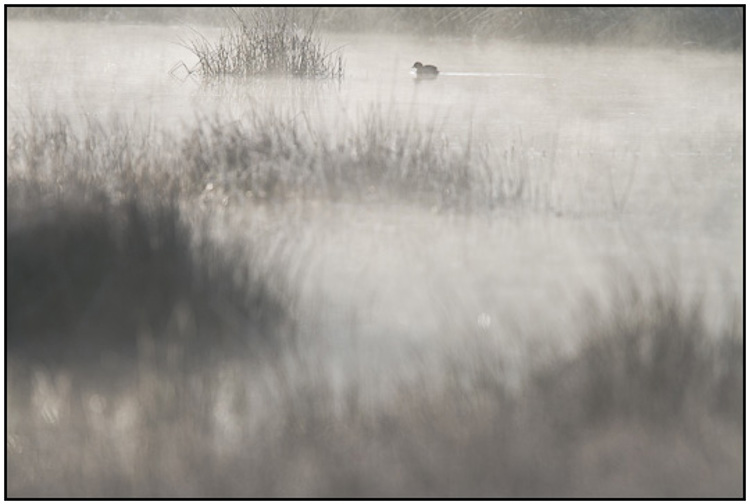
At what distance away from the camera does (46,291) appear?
2.39 metres

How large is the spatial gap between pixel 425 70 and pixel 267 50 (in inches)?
14.4

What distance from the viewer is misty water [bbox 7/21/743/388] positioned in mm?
2369

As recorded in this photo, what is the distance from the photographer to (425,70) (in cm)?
241

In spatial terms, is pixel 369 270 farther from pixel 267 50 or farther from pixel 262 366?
pixel 267 50

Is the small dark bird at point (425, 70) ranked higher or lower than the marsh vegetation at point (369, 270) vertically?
higher

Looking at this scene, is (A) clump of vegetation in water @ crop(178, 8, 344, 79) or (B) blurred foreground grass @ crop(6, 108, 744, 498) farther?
(A) clump of vegetation in water @ crop(178, 8, 344, 79)

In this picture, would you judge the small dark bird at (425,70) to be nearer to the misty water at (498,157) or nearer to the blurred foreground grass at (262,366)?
the misty water at (498,157)

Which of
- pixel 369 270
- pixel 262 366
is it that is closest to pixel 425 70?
pixel 369 270

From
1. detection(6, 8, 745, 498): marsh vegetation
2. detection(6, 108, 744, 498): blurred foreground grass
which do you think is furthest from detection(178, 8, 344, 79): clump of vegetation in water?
detection(6, 108, 744, 498): blurred foreground grass

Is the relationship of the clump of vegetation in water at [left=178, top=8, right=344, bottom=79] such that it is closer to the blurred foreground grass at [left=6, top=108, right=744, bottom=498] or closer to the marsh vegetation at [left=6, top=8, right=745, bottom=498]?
the marsh vegetation at [left=6, top=8, right=745, bottom=498]

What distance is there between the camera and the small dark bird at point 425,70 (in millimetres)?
2402

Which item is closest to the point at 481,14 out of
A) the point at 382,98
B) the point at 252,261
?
the point at 382,98

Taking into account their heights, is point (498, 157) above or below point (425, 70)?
below

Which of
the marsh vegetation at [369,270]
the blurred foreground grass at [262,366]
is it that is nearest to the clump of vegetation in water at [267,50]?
the marsh vegetation at [369,270]
